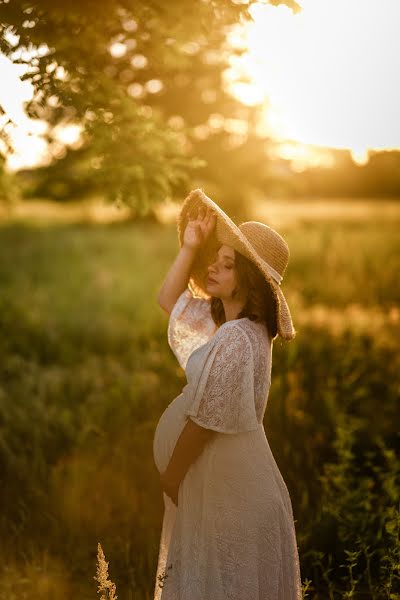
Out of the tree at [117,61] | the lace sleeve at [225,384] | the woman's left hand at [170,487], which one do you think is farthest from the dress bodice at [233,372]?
the tree at [117,61]

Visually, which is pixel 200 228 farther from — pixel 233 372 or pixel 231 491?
pixel 231 491

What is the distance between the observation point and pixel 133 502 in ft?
14.0

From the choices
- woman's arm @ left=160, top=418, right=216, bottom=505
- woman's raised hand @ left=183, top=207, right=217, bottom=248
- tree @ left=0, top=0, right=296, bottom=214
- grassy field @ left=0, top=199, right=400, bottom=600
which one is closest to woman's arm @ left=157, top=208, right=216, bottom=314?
woman's raised hand @ left=183, top=207, right=217, bottom=248

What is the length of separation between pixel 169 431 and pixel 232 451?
1.00ft

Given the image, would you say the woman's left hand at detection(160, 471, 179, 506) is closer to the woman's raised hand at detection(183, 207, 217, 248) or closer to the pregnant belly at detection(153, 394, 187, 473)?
the pregnant belly at detection(153, 394, 187, 473)

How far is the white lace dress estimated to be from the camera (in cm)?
225

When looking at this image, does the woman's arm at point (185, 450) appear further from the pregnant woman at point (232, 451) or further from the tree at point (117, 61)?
the tree at point (117, 61)

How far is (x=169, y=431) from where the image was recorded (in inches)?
100.0

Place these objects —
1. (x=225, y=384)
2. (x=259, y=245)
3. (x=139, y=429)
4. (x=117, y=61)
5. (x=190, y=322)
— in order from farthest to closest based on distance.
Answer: (x=139, y=429) → (x=117, y=61) → (x=190, y=322) → (x=259, y=245) → (x=225, y=384)

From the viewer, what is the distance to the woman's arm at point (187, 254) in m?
2.59

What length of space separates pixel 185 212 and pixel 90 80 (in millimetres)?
1392

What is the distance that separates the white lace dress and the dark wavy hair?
49 millimetres

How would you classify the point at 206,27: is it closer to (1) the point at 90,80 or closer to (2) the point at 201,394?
(1) the point at 90,80

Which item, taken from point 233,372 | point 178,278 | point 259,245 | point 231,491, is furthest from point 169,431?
point 259,245
